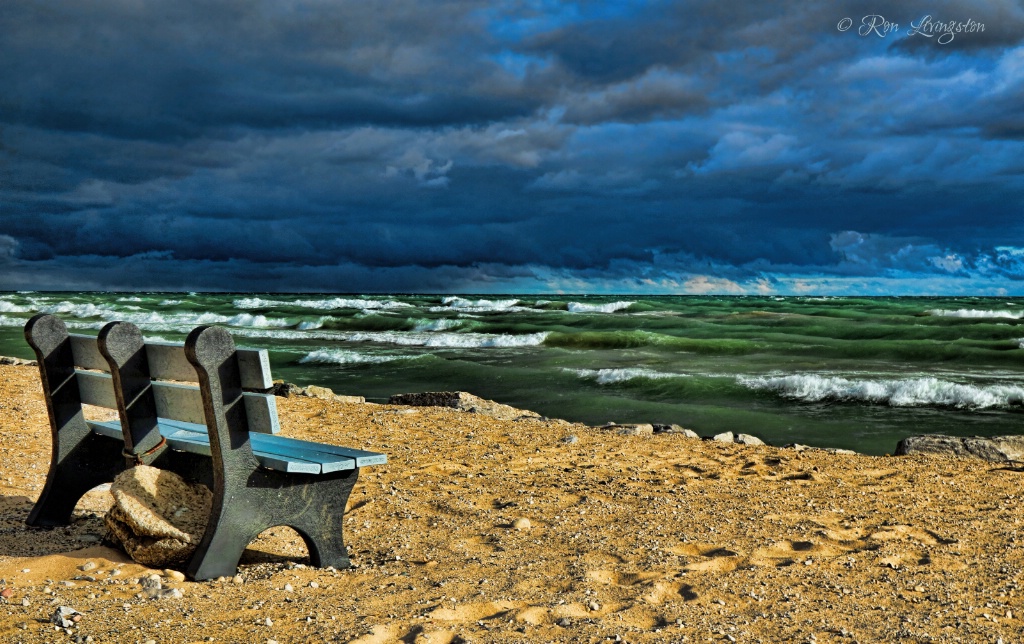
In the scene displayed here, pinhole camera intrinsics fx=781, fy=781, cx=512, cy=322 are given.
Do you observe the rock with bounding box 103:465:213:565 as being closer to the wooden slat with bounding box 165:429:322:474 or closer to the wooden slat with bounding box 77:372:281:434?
the wooden slat with bounding box 165:429:322:474

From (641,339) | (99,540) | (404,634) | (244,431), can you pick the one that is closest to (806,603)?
(404,634)

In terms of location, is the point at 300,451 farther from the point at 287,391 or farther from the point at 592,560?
the point at 287,391

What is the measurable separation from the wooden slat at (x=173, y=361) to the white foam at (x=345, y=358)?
1360 cm

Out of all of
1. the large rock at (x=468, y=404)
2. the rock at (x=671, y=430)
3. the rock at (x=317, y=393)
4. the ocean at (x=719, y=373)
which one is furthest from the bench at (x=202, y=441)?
the ocean at (x=719, y=373)

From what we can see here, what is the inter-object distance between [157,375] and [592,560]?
7.88ft

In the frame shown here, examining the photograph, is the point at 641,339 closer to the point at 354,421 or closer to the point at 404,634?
the point at 354,421

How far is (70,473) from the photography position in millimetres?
4473

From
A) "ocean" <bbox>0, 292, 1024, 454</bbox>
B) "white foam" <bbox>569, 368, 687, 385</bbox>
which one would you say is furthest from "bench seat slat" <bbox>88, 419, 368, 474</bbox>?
"white foam" <bbox>569, 368, 687, 385</bbox>

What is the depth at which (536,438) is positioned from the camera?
7.76 meters

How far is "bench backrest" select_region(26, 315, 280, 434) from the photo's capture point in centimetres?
335

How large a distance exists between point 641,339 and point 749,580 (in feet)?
69.3

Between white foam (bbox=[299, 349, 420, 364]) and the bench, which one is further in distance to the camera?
white foam (bbox=[299, 349, 420, 364])

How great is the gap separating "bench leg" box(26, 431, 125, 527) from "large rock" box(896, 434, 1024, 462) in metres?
6.76

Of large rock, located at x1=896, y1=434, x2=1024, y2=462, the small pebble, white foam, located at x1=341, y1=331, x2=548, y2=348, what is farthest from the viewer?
white foam, located at x1=341, y1=331, x2=548, y2=348
